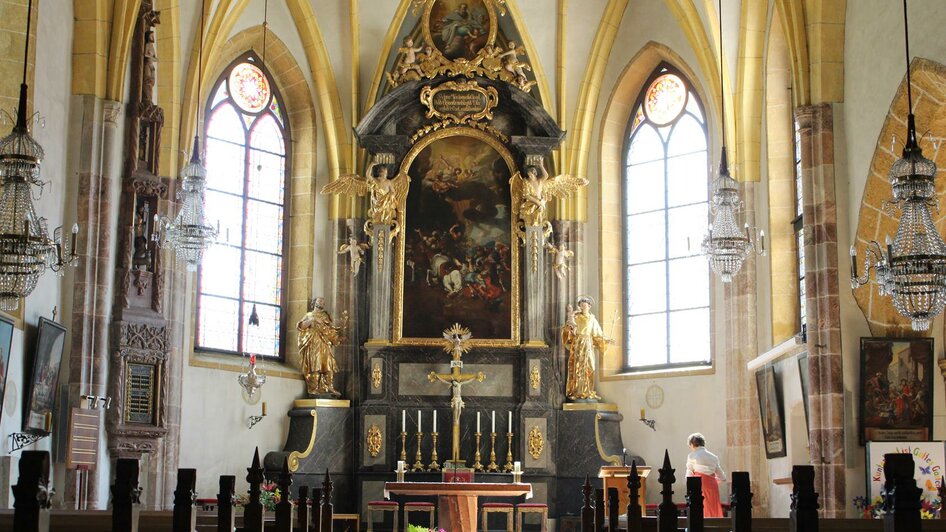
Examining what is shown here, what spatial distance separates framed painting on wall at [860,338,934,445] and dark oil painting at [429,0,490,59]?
8.95m

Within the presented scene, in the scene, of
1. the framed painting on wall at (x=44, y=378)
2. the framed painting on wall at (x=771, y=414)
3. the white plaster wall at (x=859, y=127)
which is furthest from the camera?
the framed painting on wall at (x=771, y=414)

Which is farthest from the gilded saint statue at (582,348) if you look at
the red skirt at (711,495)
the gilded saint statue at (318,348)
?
the red skirt at (711,495)

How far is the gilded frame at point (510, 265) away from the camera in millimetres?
19672

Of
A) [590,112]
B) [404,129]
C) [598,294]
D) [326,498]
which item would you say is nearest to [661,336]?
[598,294]

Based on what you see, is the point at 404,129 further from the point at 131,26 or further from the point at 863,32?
the point at 863,32

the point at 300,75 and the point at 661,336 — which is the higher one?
the point at 300,75

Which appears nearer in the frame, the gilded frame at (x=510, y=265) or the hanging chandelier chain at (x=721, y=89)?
the hanging chandelier chain at (x=721, y=89)

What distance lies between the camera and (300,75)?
20.5m

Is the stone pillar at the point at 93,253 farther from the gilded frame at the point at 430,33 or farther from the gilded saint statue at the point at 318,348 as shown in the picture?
the gilded frame at the point at 430,33

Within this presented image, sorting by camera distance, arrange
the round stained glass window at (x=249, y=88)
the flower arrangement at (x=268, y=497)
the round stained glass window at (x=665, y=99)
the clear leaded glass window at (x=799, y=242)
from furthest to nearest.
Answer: the round stained glass window at (x=665, y=99) → the round stained glass window at (x=249, y=88) → the flower arrangement at (x=268, y=497) → the clear leaded glass window at (x=799, y=242)

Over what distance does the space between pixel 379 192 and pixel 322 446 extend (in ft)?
13.0

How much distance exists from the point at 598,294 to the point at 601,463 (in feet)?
9.22

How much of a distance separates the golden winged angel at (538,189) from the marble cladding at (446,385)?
2334mm

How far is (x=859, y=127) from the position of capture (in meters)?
14.2
